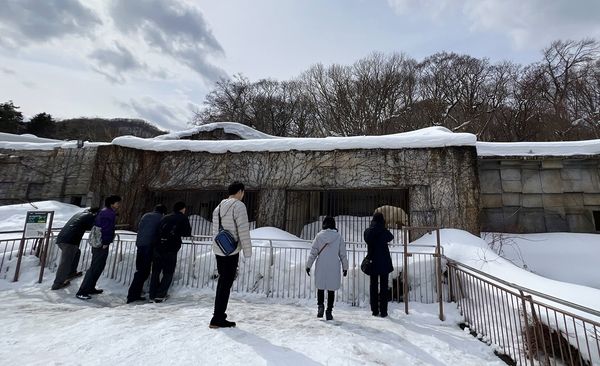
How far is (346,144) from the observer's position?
10438 mm

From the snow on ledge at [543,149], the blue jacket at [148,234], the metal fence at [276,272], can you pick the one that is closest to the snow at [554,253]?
the snow on ledge at [543,149]

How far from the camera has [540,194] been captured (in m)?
10.5

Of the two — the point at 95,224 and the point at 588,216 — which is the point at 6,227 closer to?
the point at 95,224

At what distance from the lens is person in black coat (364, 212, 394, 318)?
17.9ft

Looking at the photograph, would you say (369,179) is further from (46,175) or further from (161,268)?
(46,175)

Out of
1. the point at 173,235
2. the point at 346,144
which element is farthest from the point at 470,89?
the point at 173,235

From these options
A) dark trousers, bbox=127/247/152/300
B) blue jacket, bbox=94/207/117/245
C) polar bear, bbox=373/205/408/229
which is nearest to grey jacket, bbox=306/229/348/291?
dark trousers, bbox=127/247/152/300

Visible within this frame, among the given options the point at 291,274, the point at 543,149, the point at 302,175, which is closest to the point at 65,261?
the point at 291,274

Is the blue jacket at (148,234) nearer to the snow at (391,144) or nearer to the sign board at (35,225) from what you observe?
the sign board at (35,225)

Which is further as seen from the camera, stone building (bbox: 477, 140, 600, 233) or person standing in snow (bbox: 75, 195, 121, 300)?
stone building (bbox: 477, 140, 600, 233)

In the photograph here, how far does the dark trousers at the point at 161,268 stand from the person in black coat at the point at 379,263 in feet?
12.9

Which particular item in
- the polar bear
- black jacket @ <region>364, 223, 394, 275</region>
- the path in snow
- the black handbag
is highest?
the polar bear

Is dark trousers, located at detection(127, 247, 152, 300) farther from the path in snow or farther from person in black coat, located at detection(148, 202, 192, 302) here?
the path in snow

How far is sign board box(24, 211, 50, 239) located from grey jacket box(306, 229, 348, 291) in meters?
6.73
